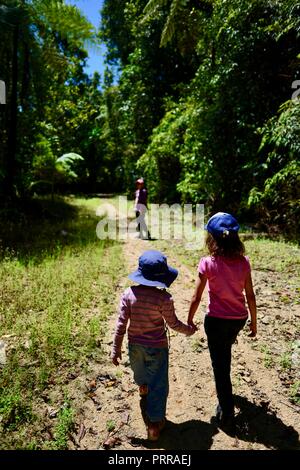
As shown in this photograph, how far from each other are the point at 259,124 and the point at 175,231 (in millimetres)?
3661

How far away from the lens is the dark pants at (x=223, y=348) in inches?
112

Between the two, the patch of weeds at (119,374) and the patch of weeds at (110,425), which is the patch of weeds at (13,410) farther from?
the patch of weeds at (119,374)

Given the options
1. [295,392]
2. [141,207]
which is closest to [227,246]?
[295,392]

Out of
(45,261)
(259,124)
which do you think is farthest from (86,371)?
(259,124)

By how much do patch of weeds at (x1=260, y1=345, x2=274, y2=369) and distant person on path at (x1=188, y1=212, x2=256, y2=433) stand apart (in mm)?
1181

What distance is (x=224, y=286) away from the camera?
2809mm

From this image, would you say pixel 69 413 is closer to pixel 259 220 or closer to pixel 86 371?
pixel 86 371

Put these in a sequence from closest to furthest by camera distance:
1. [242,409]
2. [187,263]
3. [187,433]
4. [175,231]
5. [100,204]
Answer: [187,433], [242,409], [187,263], [175,231], [100,204]

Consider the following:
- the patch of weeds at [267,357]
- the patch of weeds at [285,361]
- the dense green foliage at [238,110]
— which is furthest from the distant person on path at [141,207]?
the patch of weeds at [285,361]

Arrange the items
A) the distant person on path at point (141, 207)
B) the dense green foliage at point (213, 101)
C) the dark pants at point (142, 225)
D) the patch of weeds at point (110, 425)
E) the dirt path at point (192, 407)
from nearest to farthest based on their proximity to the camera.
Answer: the dirt path at point (192, 407), the patch of weeds at point (110, 425), the dense green foliage at point (213, 101), the distant person on path at point (141, 207), the dark pants at point (142, 225)

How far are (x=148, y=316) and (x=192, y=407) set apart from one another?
3.83 ft

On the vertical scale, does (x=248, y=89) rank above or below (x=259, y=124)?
above

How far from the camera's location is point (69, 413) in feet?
10.3

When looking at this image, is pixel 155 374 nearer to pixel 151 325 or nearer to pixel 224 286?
pixel 151 325
